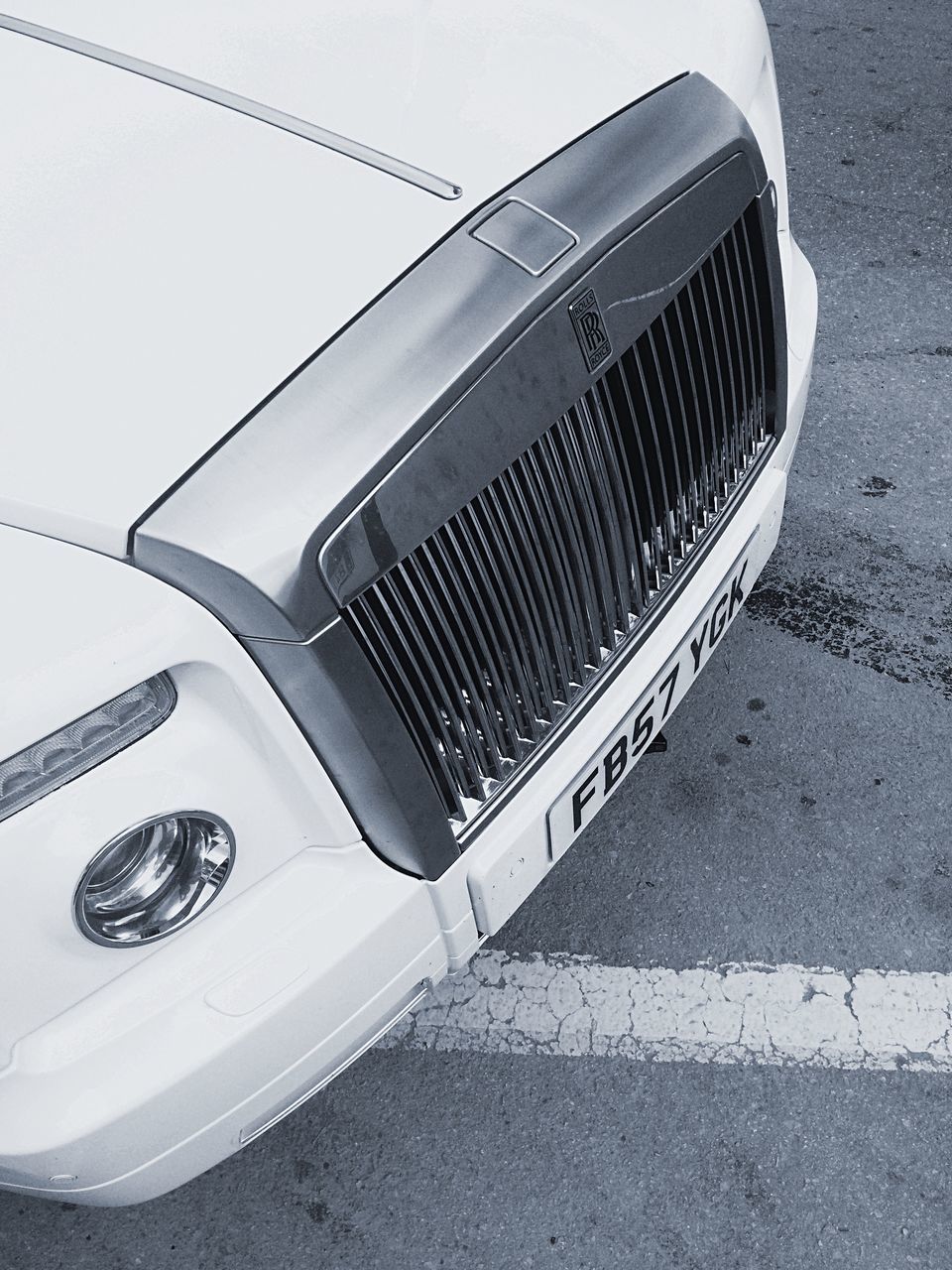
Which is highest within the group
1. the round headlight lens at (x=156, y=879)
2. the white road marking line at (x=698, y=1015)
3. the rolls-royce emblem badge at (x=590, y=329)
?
the rolls-royce emblem badge at (x=590, y=329)

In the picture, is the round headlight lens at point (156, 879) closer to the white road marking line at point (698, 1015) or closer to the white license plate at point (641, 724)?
the white license plate at point (641, 724)

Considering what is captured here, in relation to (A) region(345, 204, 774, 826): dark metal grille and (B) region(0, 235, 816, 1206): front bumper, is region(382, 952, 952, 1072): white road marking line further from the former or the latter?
(A) region(345, 204, 774, 826): dark metal grille

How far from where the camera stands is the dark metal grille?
1.55m

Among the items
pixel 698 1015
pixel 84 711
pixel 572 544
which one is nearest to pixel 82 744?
pixel 84 711

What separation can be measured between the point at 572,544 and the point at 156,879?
758mm

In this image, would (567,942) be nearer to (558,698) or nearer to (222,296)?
(558,698)

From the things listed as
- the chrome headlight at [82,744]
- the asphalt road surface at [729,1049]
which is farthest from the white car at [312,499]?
the asphalt road surface at [729,1049]

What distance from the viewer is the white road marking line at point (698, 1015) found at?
7.23 ft

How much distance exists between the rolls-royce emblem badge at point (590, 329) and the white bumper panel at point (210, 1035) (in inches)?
29.5

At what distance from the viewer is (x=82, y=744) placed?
131 centimetres

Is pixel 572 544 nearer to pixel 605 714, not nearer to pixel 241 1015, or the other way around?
pixel 605 714

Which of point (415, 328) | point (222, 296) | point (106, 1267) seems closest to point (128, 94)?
point (222, 296)

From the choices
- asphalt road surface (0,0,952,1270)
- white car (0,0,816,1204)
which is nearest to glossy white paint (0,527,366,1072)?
white car (0,0,816,1204)

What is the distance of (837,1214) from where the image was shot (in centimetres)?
200
